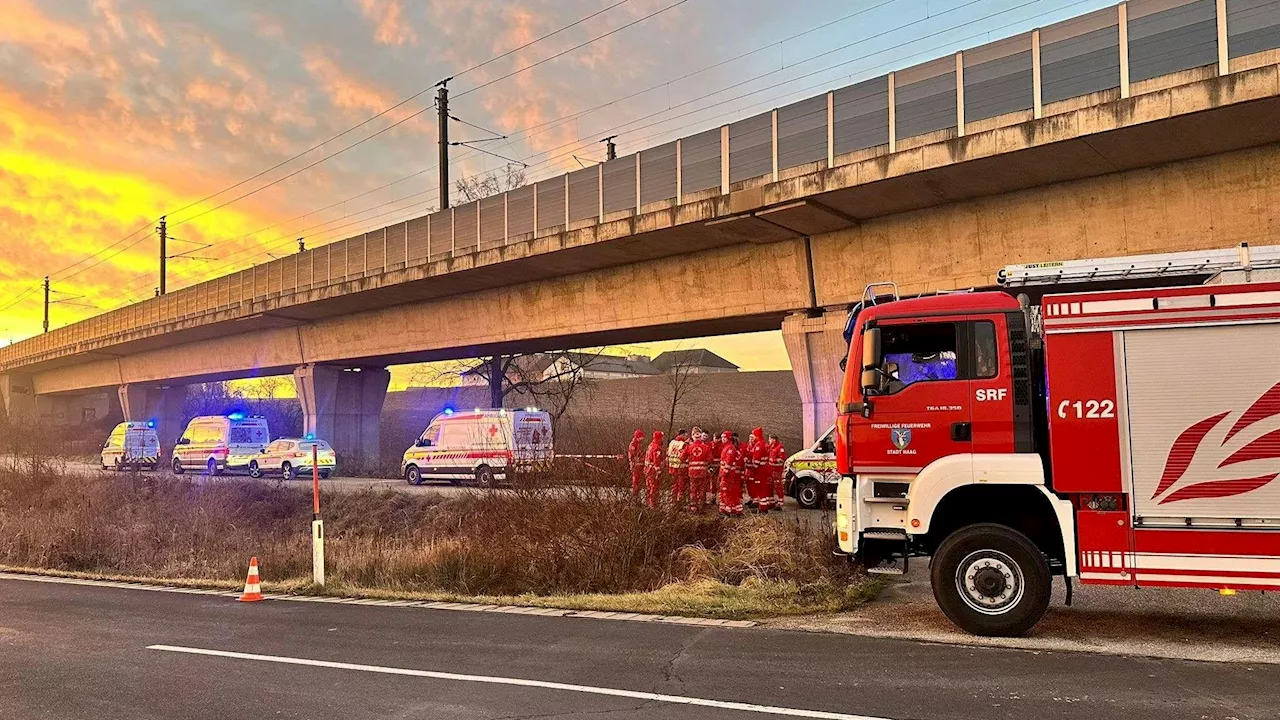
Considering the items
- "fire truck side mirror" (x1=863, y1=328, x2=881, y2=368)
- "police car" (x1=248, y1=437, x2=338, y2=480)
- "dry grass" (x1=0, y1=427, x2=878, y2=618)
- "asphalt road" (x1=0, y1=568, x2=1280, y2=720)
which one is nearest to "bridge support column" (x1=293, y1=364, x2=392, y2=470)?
"police car" (x1=248, y1=437, x2=338, y2=480)

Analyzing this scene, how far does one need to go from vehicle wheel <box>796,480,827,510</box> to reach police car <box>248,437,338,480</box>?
1938cm

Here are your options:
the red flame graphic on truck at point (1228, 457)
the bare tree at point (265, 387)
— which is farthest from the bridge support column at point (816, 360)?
the bare tree at point (265, 387)

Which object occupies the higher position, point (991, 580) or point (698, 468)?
point (698, 468)

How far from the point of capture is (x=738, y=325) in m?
21.6

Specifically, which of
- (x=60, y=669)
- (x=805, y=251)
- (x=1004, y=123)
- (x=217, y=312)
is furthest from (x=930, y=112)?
(x=217, y=312)

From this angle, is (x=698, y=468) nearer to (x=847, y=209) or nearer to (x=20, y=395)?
(x=847, y=209)

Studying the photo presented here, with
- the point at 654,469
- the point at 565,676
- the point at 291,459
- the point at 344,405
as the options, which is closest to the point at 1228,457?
the point at 565,676

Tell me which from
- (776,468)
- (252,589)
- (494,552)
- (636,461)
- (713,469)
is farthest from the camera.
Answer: (776,468)

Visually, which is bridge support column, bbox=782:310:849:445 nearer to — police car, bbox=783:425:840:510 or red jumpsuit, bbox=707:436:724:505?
police car, bbox=783:425:840:510

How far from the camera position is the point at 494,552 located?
13.0m

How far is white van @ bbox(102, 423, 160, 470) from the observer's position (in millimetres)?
36969

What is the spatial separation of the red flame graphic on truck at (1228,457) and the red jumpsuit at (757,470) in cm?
910

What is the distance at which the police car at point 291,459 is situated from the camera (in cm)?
3092

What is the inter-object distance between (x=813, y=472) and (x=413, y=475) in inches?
541
